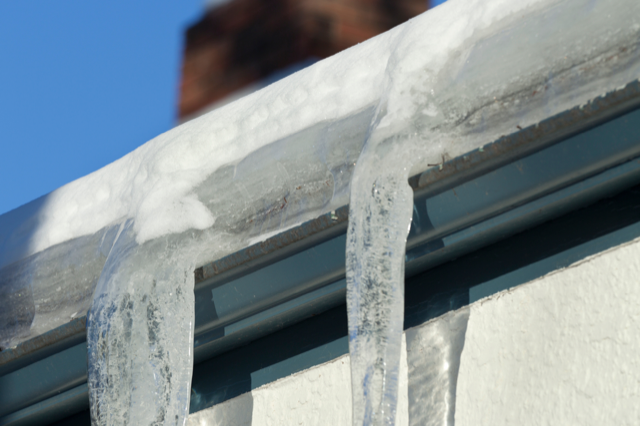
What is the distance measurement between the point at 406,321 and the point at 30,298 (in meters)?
0.91

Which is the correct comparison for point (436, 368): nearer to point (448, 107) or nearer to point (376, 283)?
point (376, 283)

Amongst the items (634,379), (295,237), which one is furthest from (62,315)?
(634,379)

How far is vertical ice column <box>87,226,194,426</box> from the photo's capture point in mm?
1476

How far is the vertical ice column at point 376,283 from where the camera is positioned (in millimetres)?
1202

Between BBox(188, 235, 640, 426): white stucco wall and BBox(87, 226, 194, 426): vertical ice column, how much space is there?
1.02ft

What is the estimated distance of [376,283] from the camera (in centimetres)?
125

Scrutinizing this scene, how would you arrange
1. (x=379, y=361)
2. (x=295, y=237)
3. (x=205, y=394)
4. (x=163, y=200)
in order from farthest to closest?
(x=205, y=394) → (x=163, y=200) → (x=295, y=237) → (x=379, y=361)

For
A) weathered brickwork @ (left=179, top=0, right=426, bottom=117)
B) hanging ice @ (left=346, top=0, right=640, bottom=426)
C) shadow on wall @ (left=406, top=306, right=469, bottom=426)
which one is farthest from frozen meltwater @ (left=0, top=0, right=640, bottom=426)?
weathered brickwork @ (left=179, top=0, right=426, bottom=117)

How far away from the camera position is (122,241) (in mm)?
1609

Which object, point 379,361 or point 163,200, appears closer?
point 379,361

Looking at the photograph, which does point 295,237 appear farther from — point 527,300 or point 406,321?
point 527,300

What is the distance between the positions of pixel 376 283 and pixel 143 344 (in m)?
0.53

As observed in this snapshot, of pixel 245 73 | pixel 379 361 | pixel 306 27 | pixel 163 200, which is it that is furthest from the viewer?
pixel 245 73

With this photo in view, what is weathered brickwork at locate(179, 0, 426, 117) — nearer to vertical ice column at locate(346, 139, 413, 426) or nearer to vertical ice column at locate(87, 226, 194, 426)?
vertical ice column at locate(87, 226, 194, 426)
